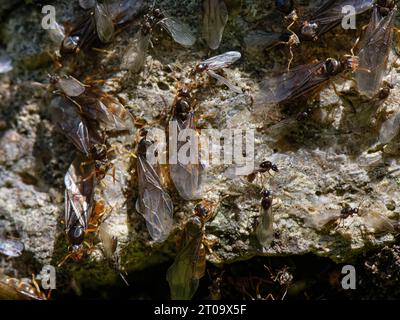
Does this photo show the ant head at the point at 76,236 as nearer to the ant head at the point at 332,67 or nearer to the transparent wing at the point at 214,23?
the transparent wing at the point at 214,23

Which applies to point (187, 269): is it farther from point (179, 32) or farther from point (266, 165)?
point (179, 32)

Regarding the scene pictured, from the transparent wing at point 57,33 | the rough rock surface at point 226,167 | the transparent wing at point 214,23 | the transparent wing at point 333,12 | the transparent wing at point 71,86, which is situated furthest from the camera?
the transparent wing at point 57,33

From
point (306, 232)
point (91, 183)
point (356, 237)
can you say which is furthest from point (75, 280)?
point (356, 237)

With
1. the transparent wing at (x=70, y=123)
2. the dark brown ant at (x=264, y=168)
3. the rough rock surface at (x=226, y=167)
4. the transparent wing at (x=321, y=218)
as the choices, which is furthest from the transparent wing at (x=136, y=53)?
the transparent wing at (x=321, y=218)

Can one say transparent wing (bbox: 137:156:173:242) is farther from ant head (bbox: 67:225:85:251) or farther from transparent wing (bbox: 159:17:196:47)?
transparent wing (bbox: 159:17:196:47)

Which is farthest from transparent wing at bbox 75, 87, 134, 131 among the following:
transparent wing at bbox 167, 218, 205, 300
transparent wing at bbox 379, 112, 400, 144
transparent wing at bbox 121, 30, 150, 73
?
transparent wing at bbox 379, 112, 400, 144

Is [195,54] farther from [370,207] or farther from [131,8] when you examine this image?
[370,207]
